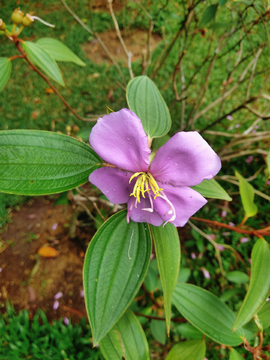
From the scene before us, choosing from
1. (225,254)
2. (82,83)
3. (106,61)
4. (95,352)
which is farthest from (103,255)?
(106,61)

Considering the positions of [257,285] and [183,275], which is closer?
[257,285]

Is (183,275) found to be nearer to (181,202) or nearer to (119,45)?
(181,202)

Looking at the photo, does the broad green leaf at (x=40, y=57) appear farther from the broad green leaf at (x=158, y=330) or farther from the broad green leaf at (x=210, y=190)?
the broad green leaf at (x=158, y=330)

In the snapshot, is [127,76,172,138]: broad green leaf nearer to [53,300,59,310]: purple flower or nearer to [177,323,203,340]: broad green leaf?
[177,323,203,340]: broad green leaf

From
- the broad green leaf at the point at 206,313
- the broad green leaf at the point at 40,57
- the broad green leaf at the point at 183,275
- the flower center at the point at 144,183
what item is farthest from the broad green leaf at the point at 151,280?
the broad green leaf at the point at 40,57

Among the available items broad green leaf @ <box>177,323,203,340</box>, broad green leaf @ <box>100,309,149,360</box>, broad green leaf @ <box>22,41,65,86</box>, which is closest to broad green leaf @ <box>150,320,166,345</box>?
broad green leaf @ <box>177,323,203,340</box>

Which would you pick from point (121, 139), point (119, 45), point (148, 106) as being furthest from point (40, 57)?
point (119, 45)

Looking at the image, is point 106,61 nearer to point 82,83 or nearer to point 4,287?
point 82,83

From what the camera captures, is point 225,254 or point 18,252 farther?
point 225,254
